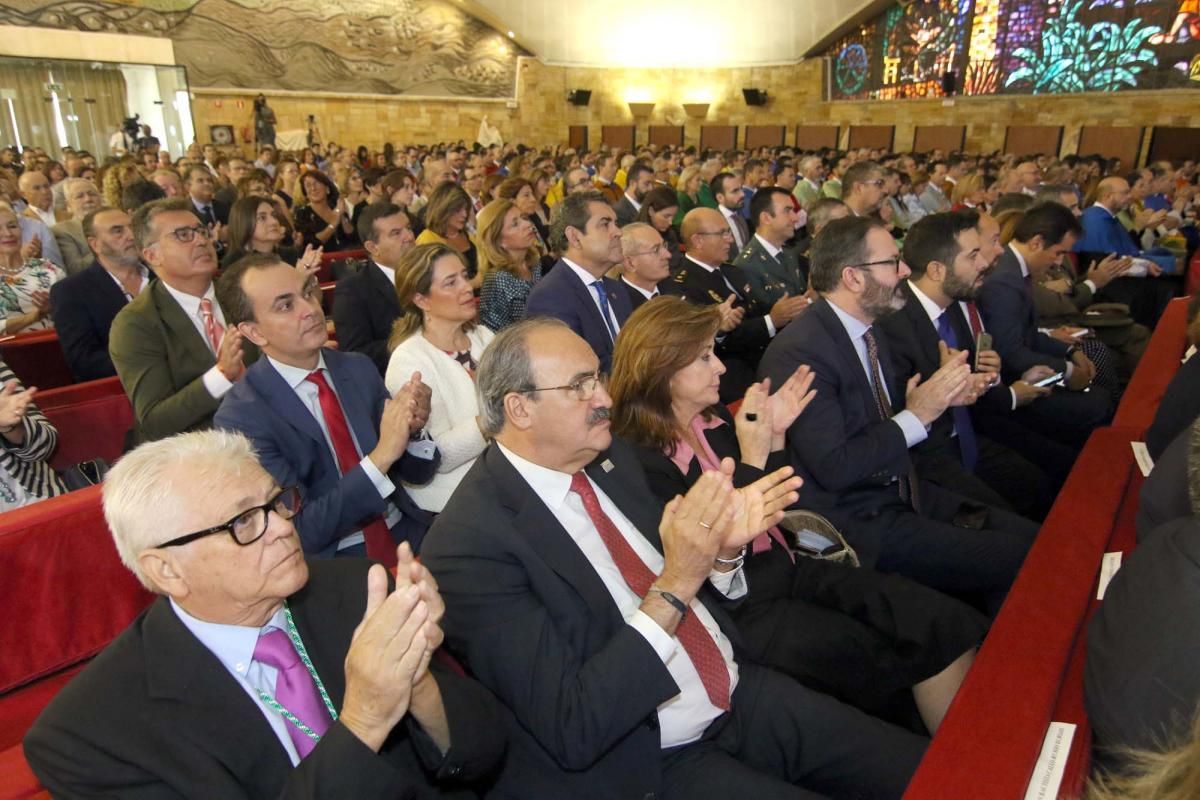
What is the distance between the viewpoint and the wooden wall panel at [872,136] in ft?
63.9

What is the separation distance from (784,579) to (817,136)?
2083 cm

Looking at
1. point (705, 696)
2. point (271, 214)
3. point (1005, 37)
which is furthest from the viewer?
point (1005, 37)

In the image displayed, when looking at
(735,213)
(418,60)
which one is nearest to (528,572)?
(735,213)

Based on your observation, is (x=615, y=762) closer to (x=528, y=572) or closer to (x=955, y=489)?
(x=528, y=572)

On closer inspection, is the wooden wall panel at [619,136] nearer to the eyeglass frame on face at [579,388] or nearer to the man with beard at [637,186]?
the man with beard at [637,186]

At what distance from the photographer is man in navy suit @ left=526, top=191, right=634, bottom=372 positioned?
3.62m

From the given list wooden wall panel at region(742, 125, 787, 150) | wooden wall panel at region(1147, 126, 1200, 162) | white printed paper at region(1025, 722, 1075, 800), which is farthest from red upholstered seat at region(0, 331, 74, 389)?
wooden wall panel at region(742, 125, 787, 150)

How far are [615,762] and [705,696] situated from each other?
271mm

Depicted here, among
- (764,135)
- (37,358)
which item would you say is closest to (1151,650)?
(37,358)

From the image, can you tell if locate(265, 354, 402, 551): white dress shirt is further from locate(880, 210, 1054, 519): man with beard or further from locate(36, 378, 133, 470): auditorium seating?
locate(880, 210, 1054, 519): man with beard

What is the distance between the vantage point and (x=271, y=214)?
175 inches

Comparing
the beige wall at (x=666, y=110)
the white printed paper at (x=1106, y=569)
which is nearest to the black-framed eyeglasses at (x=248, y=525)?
the white printed paper at (x=1106, y=569)

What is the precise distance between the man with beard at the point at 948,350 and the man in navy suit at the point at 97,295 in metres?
3.36

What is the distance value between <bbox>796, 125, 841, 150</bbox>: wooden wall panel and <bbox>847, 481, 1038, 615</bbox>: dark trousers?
1943 centimetres
